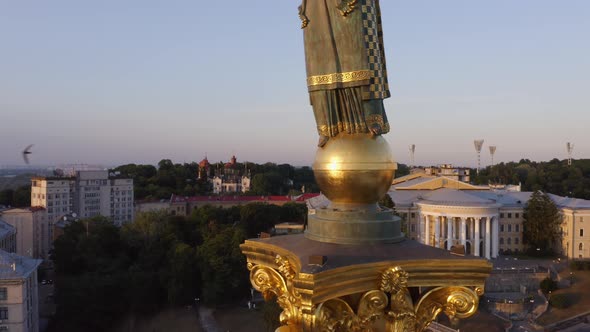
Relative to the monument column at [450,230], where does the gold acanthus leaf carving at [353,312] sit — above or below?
above

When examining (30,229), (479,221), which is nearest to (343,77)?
(479,221)

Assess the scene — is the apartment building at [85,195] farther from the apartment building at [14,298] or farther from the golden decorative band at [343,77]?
the golden decorative band at [343,77]

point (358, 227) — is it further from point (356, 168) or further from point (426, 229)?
point (426, 229)

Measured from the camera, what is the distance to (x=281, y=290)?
510 centimetres

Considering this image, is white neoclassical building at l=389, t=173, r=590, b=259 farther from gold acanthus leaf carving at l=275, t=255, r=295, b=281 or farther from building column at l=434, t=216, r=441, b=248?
gold acanthus leaf carving at l=275, t=255, r=295, b=281

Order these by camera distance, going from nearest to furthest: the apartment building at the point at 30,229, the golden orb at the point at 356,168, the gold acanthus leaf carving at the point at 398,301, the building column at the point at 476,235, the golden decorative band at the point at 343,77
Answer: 1. the gold acanthus leaf carving at the point at 398,301
2. the golden orb at the point at 356,168
3. the golden decorative band at the point at 343,77
4. the building column at the point at 476,235
5. the apartment building at the point at 30,229

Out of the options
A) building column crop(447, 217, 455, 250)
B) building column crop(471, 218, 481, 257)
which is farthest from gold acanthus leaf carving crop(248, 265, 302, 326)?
building column crop(471, 218, 481, 257)

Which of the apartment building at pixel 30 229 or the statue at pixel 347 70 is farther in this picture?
the apartment building at pixel 30 229

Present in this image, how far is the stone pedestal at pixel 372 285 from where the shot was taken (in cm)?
441

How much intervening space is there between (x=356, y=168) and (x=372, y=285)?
1191mm

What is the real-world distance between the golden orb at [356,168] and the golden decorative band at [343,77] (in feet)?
1.97

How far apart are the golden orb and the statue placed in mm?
139

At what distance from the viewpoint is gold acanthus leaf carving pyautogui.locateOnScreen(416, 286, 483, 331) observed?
4.86 m

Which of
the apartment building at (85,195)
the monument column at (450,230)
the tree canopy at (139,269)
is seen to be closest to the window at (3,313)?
the tree canopy at (139,269)
